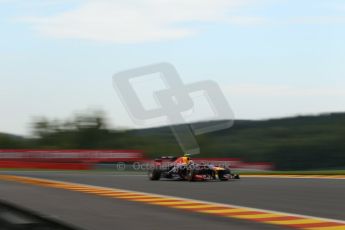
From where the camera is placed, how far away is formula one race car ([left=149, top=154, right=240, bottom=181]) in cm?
2069

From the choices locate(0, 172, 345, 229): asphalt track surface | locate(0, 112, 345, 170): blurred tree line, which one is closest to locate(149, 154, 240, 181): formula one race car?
Answer: locate(0, 172, 345, 229): asphalt track surface

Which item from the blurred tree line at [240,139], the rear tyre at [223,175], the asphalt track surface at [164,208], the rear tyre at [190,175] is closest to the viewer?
the asphalt track surface at [164,208]

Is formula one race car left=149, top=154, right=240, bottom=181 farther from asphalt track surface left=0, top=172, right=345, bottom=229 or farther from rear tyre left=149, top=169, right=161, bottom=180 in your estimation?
asphalt track surface left=0, top=172, right=345, bottom=229

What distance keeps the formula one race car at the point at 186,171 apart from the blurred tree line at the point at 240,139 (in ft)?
43.8

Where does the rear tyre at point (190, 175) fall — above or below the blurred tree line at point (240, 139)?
below

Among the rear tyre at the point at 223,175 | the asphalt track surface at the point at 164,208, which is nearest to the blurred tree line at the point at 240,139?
the rear tyre at the point at 223,175

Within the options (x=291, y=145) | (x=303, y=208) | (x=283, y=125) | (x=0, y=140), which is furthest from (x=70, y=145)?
(x=303, y=208)

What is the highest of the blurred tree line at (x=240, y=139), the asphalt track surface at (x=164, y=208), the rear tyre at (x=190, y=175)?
the blurred tree line at (x=240, y=139)

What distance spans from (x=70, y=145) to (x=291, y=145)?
40915 millimetres

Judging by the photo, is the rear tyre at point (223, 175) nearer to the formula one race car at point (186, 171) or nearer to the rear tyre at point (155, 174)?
the formula one race car at point (186, 171)

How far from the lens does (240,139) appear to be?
50.7 metres

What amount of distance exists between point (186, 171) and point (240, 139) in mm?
30082

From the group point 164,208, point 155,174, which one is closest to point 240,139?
point 155,174

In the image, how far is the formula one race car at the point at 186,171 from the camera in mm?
Answer: 20688
